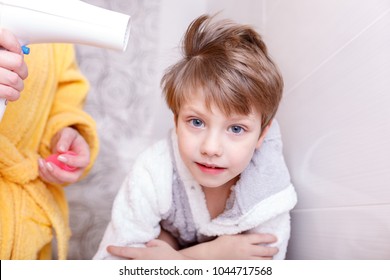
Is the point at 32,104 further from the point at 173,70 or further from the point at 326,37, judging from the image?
the point at 326,37

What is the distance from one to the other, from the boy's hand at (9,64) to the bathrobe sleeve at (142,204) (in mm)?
335

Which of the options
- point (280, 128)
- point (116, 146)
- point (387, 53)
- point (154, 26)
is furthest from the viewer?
point (116, 146)

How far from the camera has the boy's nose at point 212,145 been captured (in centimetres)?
67

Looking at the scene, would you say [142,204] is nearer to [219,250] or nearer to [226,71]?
[219,250]

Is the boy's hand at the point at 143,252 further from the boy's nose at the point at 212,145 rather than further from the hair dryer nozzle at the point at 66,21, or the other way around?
the hair dryer nozzle at the point at 66,21

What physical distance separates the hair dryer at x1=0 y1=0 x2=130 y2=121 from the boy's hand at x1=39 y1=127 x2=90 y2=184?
9.6 inches

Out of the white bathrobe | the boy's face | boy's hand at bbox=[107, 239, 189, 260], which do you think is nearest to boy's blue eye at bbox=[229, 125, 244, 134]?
the boy's face

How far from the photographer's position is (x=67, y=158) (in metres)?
0.83

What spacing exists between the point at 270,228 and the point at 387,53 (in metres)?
0.41

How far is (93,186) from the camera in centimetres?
115

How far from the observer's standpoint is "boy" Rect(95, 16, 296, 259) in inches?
27.5

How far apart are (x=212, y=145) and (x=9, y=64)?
308mm

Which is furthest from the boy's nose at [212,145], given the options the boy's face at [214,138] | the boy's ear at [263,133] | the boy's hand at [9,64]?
the boy's hand at [9,64]

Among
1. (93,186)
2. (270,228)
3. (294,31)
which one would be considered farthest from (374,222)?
(93,186)
